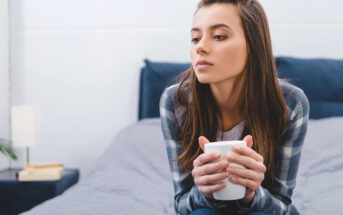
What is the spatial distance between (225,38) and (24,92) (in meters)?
2.10

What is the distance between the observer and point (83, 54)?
101 inches

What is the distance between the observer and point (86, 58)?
8.38ft

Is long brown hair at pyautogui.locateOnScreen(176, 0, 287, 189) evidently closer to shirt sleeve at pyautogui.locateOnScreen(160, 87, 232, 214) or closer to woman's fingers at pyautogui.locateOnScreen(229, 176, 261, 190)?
shirt sleeve at pyautogui.locateOnScreen(160, 87, 232, 214)

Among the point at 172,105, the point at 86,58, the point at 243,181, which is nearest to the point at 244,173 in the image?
the point at 243,181

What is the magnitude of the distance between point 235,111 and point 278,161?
0.18 metres

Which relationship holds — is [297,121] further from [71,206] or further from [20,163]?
[20,163]

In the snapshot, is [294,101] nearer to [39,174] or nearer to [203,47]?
[203,47]

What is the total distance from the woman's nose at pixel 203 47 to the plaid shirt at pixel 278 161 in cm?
23

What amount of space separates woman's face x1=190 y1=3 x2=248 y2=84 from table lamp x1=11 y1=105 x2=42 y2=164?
4.72 feet

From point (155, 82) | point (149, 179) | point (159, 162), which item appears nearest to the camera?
point (149, 179)

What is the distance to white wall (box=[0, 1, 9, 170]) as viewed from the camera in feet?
8.18

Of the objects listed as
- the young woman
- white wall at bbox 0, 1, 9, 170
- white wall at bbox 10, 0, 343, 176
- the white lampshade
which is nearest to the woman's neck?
the young woman

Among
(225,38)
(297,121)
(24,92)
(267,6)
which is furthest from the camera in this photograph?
(24,92)

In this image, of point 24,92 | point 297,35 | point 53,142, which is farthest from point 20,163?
point 297,35
